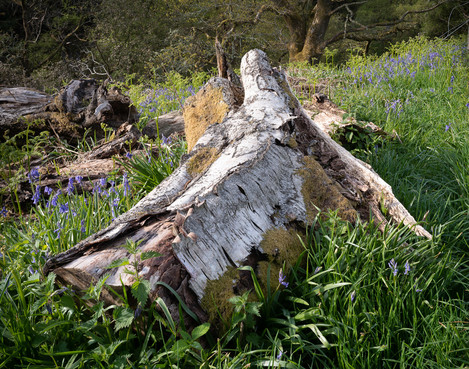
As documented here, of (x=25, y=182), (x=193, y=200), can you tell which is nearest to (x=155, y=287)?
(x=193, y=200)

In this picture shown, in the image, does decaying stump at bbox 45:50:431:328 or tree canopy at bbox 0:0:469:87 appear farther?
tree canopy at bbox 0:0:469:87

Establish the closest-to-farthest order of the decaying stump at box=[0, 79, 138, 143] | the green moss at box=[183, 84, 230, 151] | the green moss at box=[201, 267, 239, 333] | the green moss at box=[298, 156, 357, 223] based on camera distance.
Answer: the green moss at box=[201, 267, 239, 333] → the green moss at box=[298, 156, 357, 223] → the green moss at box=[183, 84, 230, 151] → the decaying stump at box=[0, 79, 138, 143]

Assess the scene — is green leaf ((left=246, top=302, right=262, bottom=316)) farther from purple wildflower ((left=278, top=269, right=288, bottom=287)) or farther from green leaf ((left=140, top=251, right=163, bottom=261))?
green leaf ((left=140, top=251, right=163, bottom=261))

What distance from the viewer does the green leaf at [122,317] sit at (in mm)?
1517

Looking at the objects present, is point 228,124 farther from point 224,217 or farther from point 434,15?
point 434,15

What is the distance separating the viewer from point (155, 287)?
1.65 meters

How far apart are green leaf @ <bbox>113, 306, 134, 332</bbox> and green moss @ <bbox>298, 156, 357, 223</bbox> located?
125 centimetres

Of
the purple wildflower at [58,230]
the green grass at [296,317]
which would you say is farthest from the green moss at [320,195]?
the purple wildflower at [58,230]

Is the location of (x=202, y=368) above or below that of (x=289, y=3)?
below

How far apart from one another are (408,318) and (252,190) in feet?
3.40

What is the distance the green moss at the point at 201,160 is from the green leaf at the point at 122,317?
3.88ft

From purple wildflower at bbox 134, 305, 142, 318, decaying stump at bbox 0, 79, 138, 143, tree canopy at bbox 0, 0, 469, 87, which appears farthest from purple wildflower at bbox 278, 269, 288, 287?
tree canopy at bbox 0, 0, 469, 87

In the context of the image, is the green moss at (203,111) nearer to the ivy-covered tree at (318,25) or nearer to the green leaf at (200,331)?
the green leaf at (200,331)

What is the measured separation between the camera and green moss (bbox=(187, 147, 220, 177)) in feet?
8.65
